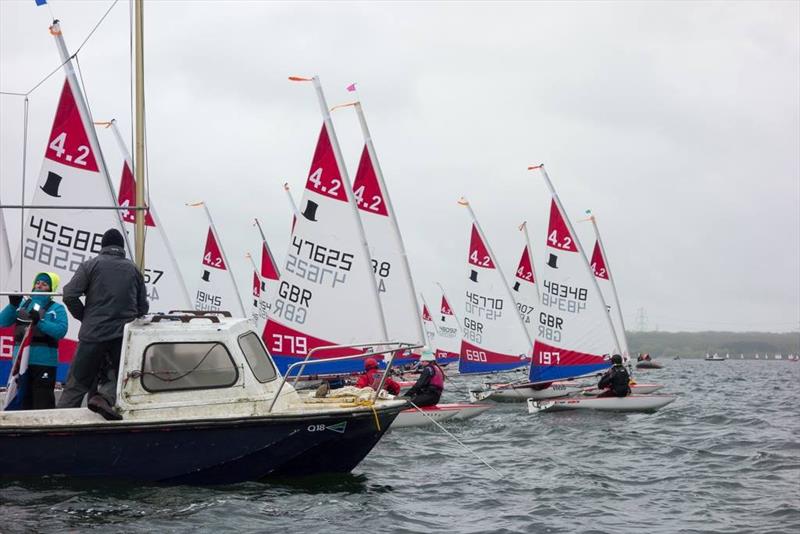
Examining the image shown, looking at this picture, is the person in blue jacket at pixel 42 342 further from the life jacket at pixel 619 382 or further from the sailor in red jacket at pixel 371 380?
the life jacket at pixel 619 382

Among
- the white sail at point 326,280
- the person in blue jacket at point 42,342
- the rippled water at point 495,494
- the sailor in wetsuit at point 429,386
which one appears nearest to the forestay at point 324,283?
the white sail at point 326,280

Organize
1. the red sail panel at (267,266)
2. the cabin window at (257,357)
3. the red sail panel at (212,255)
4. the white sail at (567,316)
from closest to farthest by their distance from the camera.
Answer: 1. the cabin window at (257,357)
2. the white sail at (567,316)
3. the red sail panel at (212,255)
4. the red sail panel at (267,266)

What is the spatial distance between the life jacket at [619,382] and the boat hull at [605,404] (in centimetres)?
21

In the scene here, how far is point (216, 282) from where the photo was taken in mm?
36750

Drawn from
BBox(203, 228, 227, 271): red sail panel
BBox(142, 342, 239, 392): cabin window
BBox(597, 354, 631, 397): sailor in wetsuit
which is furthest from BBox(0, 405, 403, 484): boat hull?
BBox(203, 228, 227, 271): red sail panel

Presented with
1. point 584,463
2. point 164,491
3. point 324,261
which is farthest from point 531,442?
point 164,491

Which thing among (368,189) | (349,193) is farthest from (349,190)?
(368,189)

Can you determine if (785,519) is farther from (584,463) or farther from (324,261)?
(324,261)

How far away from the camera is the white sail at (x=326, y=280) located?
21438mm

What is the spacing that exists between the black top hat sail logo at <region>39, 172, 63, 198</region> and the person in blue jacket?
626 centimetres

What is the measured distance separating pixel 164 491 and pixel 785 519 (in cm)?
754

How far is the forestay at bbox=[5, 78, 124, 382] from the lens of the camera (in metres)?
17.0

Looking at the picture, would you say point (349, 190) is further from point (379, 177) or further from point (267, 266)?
point (267, 266)

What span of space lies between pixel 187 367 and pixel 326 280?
34.5 ft
